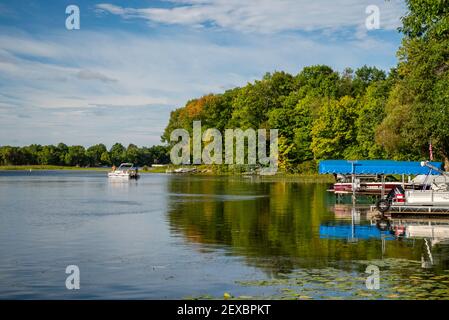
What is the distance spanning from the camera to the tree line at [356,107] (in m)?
49.1

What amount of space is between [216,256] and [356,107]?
3531 inches

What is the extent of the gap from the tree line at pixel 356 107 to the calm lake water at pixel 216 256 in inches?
549

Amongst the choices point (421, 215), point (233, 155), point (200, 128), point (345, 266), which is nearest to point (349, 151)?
point (233, 155)

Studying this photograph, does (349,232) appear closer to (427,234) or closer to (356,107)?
(427,234)

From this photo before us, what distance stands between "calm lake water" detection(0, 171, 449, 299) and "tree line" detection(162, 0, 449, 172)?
45.7ft

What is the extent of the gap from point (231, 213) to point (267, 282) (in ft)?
75.1

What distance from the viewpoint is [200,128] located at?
156625 mm

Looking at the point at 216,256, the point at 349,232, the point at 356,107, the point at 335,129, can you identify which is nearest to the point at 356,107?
the point at 356,107

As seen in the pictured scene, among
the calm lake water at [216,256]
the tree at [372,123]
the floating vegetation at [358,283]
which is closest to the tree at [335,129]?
the tree at [372,123]

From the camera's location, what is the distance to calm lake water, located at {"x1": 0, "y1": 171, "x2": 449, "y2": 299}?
17188 millimetres

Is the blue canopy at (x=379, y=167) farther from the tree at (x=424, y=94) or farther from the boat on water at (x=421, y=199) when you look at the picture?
the boat on water at (x=421, y=199)

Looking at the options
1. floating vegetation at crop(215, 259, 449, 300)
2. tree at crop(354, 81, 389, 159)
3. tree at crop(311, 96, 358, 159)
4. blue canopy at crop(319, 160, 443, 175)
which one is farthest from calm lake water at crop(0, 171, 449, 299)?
tree at crop(311, 96, 358, 159)

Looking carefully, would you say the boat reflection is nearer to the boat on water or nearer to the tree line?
the boat on water
